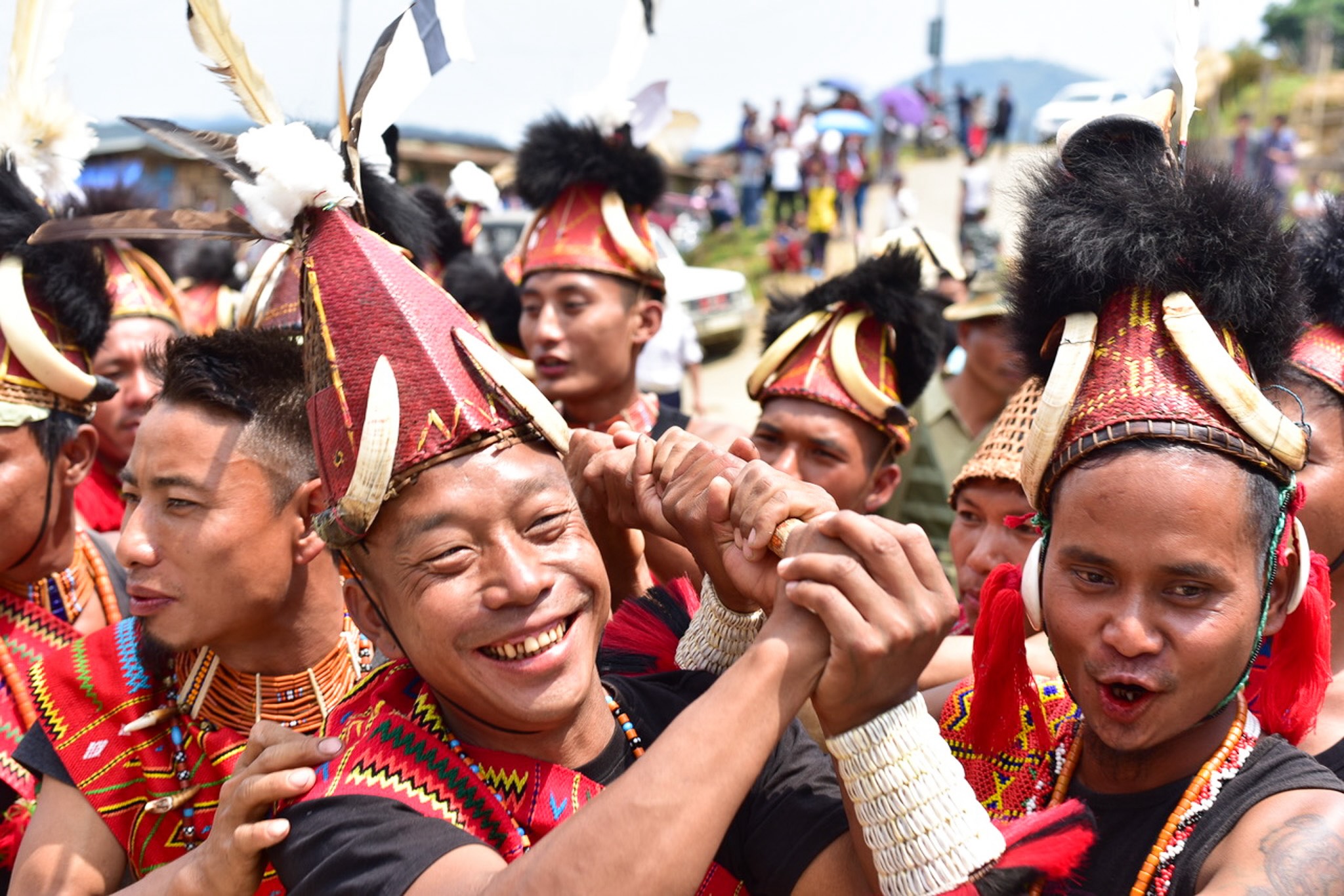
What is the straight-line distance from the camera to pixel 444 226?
20.5 feet

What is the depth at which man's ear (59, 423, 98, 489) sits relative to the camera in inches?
138

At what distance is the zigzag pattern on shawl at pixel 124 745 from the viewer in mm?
2627

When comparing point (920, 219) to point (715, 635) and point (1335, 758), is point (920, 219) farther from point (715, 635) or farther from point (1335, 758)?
point (715, 635)

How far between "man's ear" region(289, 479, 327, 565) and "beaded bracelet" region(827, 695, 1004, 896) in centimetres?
156

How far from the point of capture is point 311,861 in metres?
1.87

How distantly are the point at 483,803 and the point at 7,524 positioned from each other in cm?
204

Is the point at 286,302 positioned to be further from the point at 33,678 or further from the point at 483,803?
the point at 483,803

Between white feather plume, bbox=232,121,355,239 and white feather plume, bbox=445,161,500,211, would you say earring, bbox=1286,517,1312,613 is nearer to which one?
white feather plume, bbox=232,121,355,239

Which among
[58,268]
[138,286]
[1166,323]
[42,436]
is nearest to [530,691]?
[1166,323]

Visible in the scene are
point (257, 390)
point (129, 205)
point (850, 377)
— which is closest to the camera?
point (257, 390)

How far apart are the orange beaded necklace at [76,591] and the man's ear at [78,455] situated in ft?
0.82

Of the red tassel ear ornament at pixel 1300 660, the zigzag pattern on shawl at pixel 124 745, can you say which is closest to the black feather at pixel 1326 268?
the red tassel ear ornament at pixel 1300 660

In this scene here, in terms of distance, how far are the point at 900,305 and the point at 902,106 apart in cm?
1961

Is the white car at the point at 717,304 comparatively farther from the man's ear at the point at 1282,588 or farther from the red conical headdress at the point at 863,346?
the man's ear at the point at 1282,588
